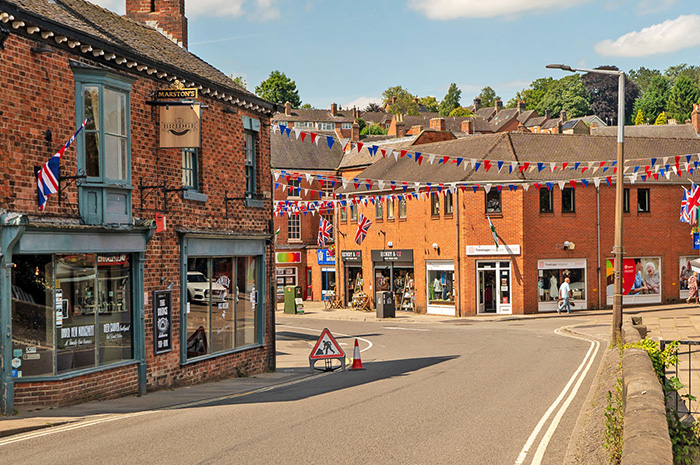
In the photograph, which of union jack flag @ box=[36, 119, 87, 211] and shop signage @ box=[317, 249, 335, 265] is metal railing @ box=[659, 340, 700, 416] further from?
shop signage @ box=[317, 249, 335, 265]

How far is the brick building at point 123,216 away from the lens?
13180 millimetres

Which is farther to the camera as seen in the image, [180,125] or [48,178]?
[180,125]

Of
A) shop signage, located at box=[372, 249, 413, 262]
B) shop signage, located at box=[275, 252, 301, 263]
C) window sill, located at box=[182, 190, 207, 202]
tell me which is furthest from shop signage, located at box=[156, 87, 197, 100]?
shop signage, located at box=[275, 252, 301, 263]

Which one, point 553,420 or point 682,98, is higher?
point 682,98

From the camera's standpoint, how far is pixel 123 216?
15.4 meters

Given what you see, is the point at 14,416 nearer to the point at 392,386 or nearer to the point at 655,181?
the point at 392,386

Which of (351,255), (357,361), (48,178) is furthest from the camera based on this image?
(351,255)

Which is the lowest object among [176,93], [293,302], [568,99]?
[293,302]

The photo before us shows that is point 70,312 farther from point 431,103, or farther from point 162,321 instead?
point 431,103

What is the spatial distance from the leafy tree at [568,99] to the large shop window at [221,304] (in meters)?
134

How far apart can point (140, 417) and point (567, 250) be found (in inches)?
1217

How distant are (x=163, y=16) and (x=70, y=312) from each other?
10861mm

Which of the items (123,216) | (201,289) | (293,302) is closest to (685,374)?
(201,289)

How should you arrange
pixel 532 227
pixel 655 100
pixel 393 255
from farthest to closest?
1. pixel 655 100
2. pixel 393 255
3. pixel 532 227
